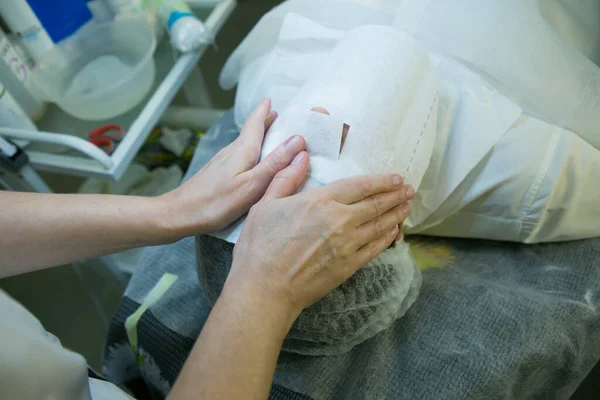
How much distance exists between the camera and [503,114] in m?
0.62

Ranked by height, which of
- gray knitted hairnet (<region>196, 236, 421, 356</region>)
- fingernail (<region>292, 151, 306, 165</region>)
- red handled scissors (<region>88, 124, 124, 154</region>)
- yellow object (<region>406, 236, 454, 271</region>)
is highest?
fingernail (<region>292, 151, 306, 165</region>)

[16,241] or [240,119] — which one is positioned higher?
[16,241]

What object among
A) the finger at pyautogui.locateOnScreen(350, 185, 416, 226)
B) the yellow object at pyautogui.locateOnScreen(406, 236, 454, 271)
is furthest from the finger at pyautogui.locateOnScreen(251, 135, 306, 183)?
the yellow object at pyautogui.locateOnScreen(406, 236, 454, 271)

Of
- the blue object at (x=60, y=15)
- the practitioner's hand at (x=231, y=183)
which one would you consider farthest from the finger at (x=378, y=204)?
the blue object at (x=60, y=15)

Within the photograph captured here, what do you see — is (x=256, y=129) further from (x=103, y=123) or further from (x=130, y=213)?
(x=103, y=123)

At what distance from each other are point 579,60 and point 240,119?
23.0 inches

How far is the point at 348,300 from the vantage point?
54 cm

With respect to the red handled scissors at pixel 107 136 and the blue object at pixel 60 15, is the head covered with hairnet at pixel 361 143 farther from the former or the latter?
the blue object at pixel 60 15

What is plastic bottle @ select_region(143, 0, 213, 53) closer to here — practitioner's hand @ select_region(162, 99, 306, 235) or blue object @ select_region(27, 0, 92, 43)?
blue object @ select_region(27, 0, 92, 43)

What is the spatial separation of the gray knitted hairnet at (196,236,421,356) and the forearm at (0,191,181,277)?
76 mm

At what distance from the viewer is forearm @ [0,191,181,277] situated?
57cm

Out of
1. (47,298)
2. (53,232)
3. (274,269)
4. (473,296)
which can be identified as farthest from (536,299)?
(47,298)

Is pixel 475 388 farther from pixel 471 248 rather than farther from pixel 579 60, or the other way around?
pixel 579 60

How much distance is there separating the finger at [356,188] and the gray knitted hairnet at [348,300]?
103 millimetres
